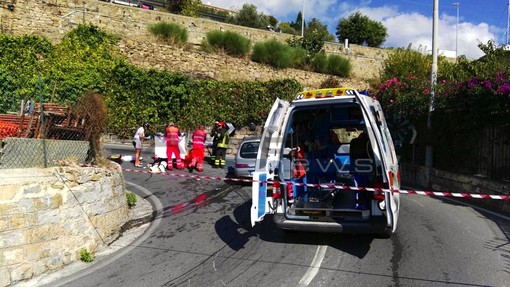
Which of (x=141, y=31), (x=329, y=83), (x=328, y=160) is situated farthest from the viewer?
(x=329, y=83)

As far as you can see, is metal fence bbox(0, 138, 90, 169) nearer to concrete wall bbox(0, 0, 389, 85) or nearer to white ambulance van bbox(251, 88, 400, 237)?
white ambulance van bbox(251, 88, 400, 237)

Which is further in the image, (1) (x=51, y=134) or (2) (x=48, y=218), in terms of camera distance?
(1) (x=51, y=134)

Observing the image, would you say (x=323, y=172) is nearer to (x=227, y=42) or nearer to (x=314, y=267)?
(x=314, y=267)

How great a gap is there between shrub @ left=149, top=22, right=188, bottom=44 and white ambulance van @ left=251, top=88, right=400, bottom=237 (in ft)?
69.6

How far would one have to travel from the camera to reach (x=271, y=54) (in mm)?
29953

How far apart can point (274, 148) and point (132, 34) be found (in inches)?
919

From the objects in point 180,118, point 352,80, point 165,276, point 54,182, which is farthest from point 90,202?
point 352,80

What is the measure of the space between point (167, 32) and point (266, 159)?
74.6 feet

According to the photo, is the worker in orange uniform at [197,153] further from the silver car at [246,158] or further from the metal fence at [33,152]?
the metal fence at [33,152]

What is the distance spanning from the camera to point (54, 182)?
6332mm

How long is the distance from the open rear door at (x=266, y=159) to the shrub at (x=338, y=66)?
27265 millimetres

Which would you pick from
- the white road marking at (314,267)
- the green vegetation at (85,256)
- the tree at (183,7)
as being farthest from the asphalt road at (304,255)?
the tree at (183,7)

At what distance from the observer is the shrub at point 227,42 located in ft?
94.7

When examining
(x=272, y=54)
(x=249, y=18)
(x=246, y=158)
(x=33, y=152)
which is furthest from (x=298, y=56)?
(x=33, y=152)
